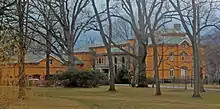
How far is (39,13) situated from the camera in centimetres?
4072

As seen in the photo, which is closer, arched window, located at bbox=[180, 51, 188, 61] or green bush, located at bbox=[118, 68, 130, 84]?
green bush, located at bbox=[118, 68, 130, 84]

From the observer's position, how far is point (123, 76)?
60562mm

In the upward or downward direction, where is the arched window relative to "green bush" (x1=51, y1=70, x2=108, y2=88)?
upward

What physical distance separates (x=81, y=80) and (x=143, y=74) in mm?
6417

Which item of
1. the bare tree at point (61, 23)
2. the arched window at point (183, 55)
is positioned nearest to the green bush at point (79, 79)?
the bare tree at point (61, 23)

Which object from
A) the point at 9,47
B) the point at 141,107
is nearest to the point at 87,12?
the point at 141,107

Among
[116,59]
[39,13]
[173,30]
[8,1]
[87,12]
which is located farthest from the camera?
[116,59]

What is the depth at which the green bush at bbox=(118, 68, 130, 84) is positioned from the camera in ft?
196

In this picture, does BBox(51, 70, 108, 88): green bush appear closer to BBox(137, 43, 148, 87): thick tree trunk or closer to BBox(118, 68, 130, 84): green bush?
BBox(137, 43, 148, 87): thick tree trunk

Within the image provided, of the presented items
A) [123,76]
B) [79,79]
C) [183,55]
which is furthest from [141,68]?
[183,55]

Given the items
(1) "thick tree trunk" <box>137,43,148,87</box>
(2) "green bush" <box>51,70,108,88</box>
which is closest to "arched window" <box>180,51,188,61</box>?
(1) "thick tree trunk" <box>137,43,148,87</box>

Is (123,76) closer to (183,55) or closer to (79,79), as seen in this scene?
(79,79)

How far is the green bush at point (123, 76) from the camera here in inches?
2351

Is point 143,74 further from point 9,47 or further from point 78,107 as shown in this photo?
point 9,47
